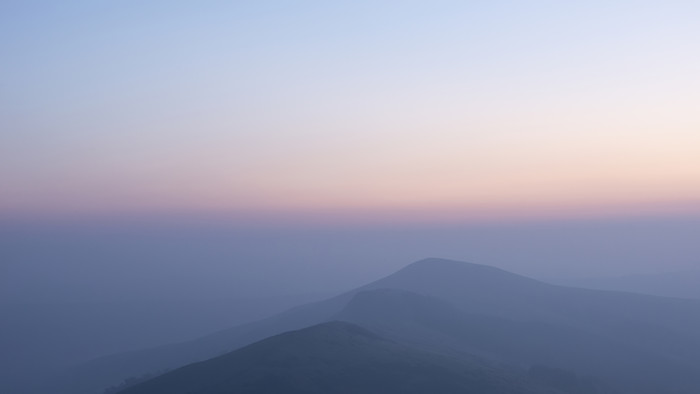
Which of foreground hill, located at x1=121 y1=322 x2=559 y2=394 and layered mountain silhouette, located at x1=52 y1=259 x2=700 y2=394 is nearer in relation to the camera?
foreground hill, located at x1=121 y1=322 x2=559 y2=394

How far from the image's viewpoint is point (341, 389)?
160 ft

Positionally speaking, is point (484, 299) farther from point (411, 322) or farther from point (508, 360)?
point (508, 360)

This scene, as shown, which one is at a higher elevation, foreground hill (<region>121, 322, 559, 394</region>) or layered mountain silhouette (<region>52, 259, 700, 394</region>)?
foreground hill (<region>121, 322, 559, 394</region>)

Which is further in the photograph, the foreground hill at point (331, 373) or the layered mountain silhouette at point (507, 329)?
the layered mountain silhouette at point (507, 329)

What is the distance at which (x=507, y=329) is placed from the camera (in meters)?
92.0

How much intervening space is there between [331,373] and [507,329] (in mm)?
46428

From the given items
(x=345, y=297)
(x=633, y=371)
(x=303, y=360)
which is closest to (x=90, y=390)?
(x=345, y=297)

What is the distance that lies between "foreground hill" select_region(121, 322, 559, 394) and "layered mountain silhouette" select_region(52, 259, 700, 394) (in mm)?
6435

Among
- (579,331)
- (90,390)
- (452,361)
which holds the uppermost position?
(452,361)

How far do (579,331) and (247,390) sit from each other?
60123 millimetres

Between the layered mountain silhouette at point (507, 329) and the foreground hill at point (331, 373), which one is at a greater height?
the foreground hill at point (331, 373)

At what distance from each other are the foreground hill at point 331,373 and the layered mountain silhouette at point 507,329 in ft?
21.1

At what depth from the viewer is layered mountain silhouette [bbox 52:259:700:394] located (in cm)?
7625

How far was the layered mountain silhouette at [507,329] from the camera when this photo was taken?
76.2 meters
